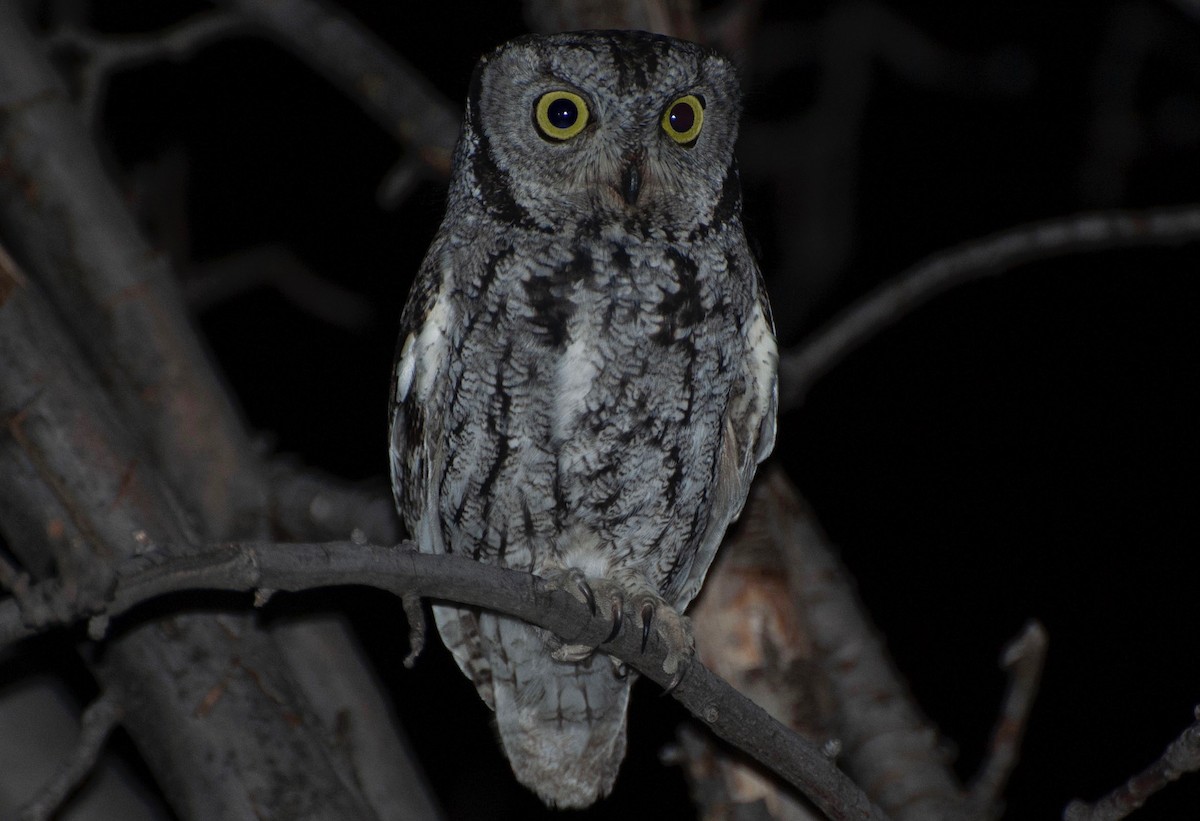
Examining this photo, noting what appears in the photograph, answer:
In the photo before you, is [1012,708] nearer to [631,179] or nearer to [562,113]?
[631,179]

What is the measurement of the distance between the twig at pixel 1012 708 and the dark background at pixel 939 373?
7.38 feet

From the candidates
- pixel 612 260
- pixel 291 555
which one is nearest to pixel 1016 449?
pixel 612 260

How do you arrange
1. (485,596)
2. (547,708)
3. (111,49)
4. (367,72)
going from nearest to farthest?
(485,596) < (547,708) < (111,49) < (367,72)

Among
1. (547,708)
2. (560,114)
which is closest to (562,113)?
(560,114)

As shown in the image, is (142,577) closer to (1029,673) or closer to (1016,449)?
(1029,673)

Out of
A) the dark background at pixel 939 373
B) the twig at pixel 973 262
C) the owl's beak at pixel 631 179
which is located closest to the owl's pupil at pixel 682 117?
the owl's beak at pixel 631 179

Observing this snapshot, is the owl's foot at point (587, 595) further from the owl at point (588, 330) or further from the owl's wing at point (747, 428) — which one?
the owl's wing at point (747, 428)

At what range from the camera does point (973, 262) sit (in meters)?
2.46

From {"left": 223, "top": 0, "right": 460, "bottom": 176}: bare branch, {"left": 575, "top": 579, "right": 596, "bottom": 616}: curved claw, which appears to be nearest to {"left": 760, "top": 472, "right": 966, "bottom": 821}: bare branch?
{"left": 575, "top": 579, "right": 596, "bottom": 616}: curved claw

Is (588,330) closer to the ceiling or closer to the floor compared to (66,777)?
closer to the ceiling

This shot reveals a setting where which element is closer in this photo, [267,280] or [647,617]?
[647,617]

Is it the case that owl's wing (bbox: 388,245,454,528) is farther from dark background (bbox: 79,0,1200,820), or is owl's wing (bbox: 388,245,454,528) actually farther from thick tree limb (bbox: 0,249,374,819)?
dark background (bbox: 79,0,1200,820)

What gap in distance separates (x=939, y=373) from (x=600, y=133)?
299 centimetres

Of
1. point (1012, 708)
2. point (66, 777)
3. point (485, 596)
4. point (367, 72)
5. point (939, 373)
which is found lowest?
point (939, 373)
